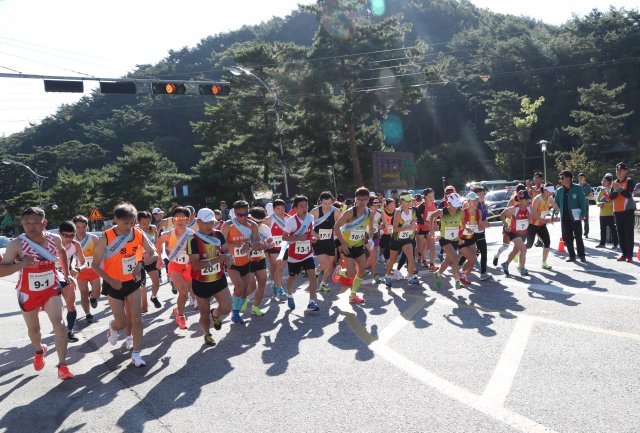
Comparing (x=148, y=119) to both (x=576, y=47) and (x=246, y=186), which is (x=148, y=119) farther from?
(x=576, y=47)

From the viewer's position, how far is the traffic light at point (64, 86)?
1673cm

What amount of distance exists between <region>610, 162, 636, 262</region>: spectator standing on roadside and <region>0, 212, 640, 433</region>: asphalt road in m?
3.14

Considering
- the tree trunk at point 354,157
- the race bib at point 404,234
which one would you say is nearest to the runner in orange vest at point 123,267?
the race bib at point 404,234

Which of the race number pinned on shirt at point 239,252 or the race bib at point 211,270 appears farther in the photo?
the race number pinned on shirt at point 239,252

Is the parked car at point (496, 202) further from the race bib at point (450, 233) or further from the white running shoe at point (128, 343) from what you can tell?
the white running shoe at point (128, 343)

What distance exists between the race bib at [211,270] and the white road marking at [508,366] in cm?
366

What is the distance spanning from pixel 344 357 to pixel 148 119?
3659 inches

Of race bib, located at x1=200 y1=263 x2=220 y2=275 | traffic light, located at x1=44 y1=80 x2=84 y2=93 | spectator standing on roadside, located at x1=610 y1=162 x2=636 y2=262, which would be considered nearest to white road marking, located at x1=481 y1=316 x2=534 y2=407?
→ race bib, located at x1=200 y1=263 x2=220 y2=275

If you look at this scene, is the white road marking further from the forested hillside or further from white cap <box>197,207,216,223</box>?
the forested hillside

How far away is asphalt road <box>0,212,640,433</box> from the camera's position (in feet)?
14.9

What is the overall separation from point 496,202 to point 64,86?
20.7m

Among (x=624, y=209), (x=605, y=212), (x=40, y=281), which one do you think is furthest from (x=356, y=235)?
(x=605, y=212)

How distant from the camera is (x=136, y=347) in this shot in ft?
21.8

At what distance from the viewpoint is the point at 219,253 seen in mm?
7223
